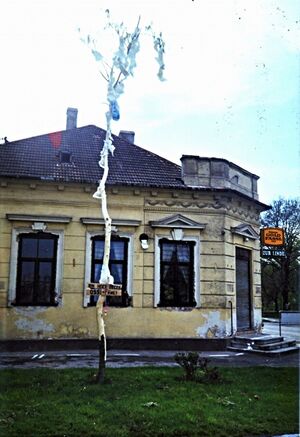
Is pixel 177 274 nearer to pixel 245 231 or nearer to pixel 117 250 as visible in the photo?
pixel 117 250

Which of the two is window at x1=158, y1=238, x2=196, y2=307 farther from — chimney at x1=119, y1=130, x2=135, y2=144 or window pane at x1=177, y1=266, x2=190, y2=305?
chimney at x1=119, y1=130, x2=135, y2=144

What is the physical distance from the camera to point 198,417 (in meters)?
4.89

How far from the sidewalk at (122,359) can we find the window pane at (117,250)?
232cm

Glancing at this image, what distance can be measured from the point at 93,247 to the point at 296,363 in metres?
5.51

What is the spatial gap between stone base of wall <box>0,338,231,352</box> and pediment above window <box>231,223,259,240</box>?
9.71 feet

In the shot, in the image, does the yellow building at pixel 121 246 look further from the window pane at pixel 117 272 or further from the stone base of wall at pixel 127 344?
the stone base of wall at pixel 127 344

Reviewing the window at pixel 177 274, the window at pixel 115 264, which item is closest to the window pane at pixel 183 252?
the window at pixel 177 274

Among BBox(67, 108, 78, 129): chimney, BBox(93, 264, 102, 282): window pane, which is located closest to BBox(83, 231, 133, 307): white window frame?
BBox(93, 264, 102, 282): window pane

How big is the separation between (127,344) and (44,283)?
258cm

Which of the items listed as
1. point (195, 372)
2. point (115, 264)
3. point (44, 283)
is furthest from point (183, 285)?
point (195, 372)

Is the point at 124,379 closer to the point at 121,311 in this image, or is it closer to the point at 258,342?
the point at 121,311

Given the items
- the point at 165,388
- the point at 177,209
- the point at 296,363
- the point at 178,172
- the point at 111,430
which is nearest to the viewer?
the point at 111,430

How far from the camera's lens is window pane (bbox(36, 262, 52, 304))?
433 inches

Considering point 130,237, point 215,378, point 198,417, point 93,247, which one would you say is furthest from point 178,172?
point 198,417
